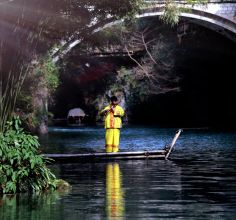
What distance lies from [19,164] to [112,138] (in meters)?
Answer: 7.26

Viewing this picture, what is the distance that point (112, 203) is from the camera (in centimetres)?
1025

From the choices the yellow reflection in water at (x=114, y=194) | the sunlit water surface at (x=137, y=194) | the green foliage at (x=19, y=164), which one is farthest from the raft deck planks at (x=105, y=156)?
the green foliage at (x=19, y=164)

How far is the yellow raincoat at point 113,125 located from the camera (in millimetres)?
17609

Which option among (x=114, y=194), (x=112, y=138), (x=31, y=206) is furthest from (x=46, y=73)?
(x=31, y=206)

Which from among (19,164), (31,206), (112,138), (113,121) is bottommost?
(31,206)

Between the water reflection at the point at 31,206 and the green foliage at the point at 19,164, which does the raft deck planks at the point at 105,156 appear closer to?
the water reflection at the point at 31,206

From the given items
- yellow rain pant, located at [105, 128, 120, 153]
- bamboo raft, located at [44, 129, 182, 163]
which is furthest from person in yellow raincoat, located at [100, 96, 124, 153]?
bamboo raft, located at [44, 129, 182, 163]

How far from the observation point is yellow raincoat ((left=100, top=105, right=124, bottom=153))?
693 inches

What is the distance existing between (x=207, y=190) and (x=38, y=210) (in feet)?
11.1

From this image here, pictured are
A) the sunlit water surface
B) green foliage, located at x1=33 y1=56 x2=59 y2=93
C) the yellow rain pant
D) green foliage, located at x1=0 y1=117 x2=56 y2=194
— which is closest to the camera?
the sunlit water surface

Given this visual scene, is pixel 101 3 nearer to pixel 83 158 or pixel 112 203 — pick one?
pixel 83 158

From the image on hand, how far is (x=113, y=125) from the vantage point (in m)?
17.8

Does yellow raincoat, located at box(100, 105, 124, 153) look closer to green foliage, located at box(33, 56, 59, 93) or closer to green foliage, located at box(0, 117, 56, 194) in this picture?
green foliage, located at box(0, 117, 56, 194)

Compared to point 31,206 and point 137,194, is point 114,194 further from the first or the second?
point 31,206
